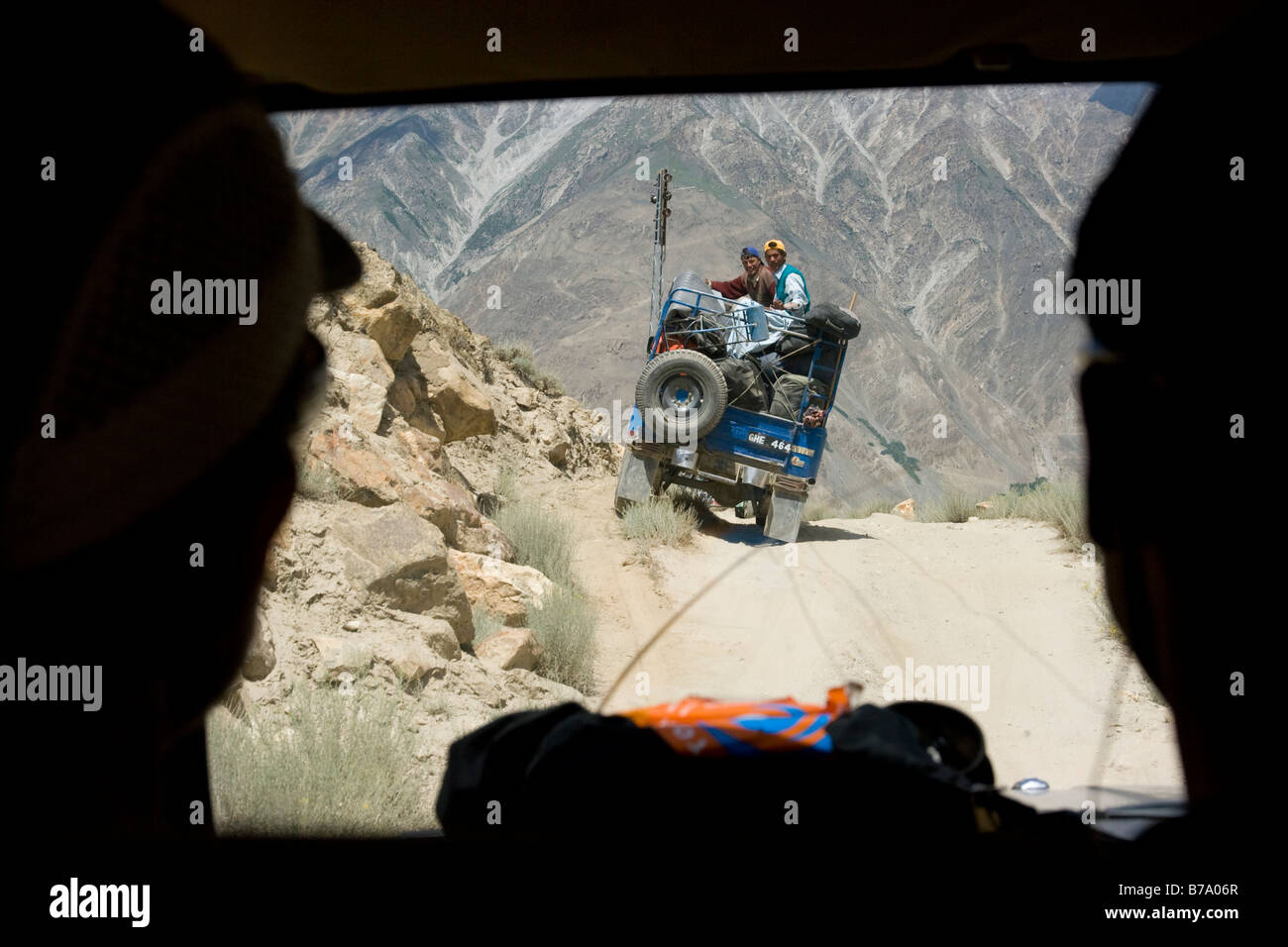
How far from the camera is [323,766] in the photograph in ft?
13.5

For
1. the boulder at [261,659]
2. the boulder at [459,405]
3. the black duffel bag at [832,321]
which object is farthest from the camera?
the boulder at [459,405]

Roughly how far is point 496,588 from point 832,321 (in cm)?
499

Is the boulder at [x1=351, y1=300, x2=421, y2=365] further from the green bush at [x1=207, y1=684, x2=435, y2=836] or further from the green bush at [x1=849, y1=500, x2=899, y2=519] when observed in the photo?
the green bush at [x1=849, y1=500, x2=899, y2=519]

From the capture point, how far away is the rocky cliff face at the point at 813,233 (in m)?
64.9

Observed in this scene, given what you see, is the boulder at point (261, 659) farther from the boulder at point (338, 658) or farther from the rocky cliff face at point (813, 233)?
the rocky cliff face at point (813, 233)

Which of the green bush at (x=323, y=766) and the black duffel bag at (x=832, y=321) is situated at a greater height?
the black duffel bag at (x=832, y=321)

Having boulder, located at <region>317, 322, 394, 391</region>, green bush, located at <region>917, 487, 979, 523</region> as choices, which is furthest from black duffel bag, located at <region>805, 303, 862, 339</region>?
green bush, located at <region>917, 487, 979, 523</region>

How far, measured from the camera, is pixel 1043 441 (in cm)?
6906

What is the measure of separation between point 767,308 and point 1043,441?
2505 inches

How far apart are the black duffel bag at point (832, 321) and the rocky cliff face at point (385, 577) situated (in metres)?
4.18

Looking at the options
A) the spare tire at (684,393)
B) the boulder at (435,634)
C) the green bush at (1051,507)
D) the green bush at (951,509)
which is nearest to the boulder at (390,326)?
the spare tire at (684,393)

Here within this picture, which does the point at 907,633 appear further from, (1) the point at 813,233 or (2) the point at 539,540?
(1) the point at 813,233
